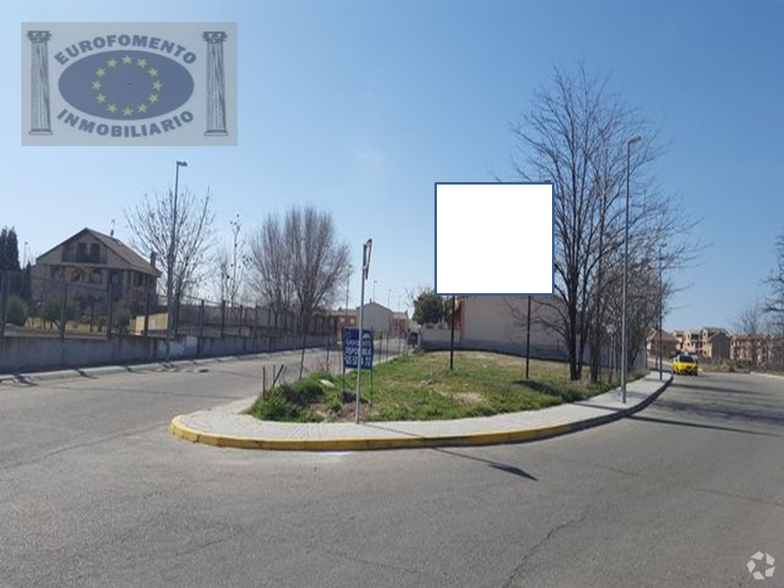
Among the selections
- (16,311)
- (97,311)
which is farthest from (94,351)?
(16,311)

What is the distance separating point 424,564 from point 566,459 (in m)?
5.66

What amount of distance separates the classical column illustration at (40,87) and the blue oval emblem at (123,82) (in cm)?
69

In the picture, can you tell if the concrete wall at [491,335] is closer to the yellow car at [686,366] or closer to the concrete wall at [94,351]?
the yellow car at [686,366]

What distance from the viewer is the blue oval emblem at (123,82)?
17.3 m

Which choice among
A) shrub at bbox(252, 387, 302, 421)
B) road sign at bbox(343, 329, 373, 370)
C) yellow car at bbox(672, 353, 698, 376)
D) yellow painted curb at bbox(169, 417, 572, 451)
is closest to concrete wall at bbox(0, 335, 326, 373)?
shrub at bbox(252, 387, 302, 421)

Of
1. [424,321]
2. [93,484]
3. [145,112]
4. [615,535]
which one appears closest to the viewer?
[615,535]

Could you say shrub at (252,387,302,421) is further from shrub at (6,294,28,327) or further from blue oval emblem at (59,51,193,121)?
shrub at (6,294,28,327)

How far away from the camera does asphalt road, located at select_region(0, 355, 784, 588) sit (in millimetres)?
4832

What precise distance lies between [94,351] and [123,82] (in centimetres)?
1071

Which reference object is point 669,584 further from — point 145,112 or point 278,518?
point 145,112

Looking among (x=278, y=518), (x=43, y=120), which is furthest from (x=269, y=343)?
(x=278, y=518)

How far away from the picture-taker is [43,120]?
18.5 meters

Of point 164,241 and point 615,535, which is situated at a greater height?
point 164,241

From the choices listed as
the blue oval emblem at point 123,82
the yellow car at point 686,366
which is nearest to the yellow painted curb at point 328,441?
the blue oval emblem at point 123,82
